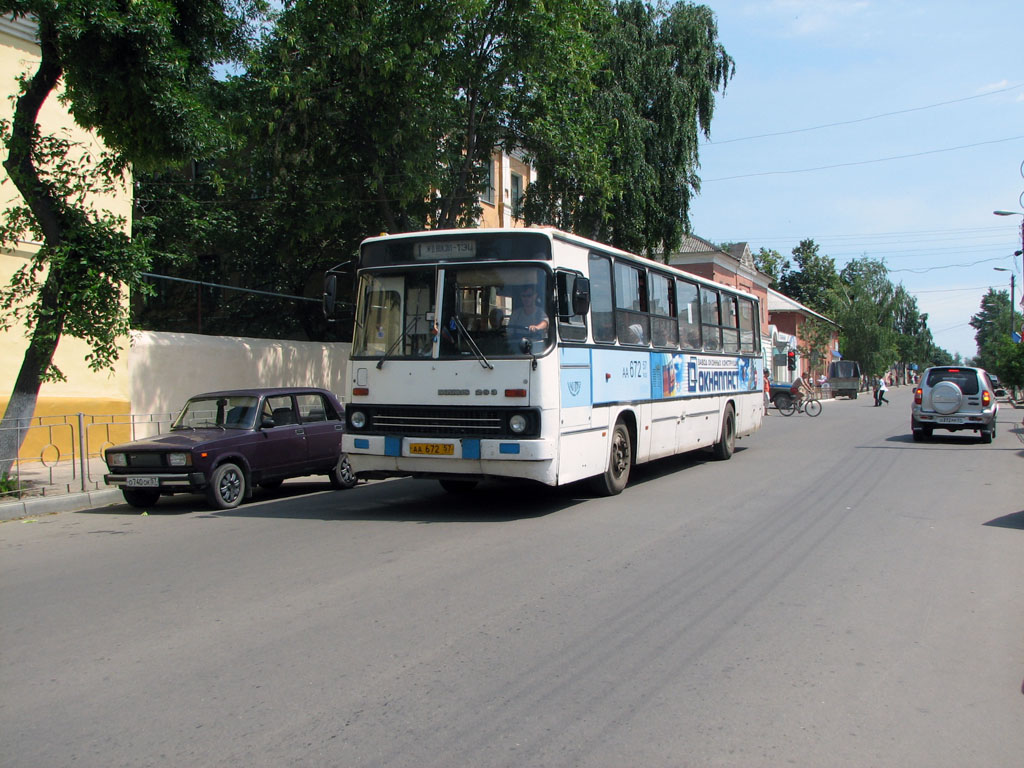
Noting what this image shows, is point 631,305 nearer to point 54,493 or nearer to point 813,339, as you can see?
point 54,493

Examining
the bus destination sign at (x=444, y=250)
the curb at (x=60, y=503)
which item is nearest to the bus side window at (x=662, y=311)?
the bus destination sign at (x=444, y=250)

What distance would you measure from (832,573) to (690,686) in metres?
3.08

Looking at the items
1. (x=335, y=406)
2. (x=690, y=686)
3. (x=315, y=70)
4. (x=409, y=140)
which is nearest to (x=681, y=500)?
(x=335, y=406)

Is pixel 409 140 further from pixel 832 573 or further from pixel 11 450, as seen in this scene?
pixel 832 573

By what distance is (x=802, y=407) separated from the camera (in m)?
36.0

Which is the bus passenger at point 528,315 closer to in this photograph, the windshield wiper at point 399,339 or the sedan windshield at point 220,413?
the windshield wiper at point 399,339

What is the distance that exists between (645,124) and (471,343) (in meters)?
18.5

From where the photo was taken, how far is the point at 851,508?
10.7 m

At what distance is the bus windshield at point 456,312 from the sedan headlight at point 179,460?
2.50m

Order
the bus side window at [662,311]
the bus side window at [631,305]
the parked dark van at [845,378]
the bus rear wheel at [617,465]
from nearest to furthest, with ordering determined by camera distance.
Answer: the bus rear wheel at [617,465]
the bus side window at [631,305]
the bus side window at [662,311]
the parked dark van at [845,378]

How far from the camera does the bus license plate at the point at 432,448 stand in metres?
9.95

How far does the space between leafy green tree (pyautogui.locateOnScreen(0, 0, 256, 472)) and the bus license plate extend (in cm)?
482

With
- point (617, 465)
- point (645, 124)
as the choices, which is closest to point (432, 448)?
point (617, 465)

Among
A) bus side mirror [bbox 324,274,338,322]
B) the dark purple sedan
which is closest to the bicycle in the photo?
the dark purple sedan
